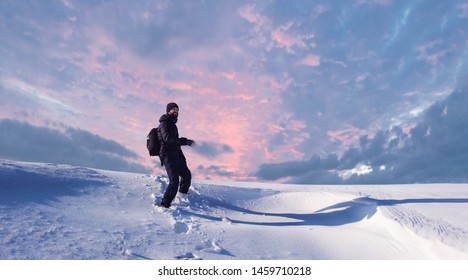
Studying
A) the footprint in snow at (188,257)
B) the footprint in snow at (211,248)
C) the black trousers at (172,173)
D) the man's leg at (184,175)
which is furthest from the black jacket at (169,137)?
the footprint in snow at (188,257)

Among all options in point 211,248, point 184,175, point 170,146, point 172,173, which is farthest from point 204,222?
point 170,146

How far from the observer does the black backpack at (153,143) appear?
6.70 metres

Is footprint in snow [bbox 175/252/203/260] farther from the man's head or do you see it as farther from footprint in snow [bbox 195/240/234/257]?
the man's head

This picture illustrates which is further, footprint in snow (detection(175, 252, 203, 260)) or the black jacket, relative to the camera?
the black jacket

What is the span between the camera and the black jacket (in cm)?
643

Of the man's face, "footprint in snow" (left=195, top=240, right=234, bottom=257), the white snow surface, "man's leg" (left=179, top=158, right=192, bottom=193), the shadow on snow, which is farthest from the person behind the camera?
"man's leg" (left=179, top=158, right=192, bottom=193)

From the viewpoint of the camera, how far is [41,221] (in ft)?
16.1

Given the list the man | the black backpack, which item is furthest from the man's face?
the black backpack

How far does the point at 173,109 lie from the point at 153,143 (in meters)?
0.80

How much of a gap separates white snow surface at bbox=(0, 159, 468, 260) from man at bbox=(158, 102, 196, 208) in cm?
39

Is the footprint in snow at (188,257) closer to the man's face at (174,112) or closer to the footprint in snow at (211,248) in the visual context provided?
the footprint in snow at (211,248)

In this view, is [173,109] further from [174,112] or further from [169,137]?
[169,137]
